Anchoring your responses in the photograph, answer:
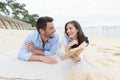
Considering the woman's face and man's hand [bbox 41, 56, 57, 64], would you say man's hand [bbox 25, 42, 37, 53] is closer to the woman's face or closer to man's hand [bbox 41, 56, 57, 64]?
man's hand [bbox 41, 56, 57, 64]

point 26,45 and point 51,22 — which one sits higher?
point 51,22

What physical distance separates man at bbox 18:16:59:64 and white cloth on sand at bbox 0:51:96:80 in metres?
0.08

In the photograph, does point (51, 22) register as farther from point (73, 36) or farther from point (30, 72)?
point (30, 72)

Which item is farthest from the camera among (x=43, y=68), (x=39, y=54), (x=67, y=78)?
(x=39, y=54)

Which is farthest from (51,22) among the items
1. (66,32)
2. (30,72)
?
(30,72)

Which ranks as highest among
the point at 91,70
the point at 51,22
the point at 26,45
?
the point at 51,22

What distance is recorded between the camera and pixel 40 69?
3412 millimetres

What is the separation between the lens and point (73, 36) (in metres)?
3.74

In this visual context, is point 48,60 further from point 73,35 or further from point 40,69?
point 73,35

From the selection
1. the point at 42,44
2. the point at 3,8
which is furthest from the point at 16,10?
the point at 42,44

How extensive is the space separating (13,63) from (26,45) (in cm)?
26

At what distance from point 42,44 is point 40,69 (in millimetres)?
421

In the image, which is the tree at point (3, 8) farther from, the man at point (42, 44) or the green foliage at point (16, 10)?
the man at point (42, 44)

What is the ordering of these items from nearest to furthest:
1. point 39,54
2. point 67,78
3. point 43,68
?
point 67,78
point 43,68
point 39,54
